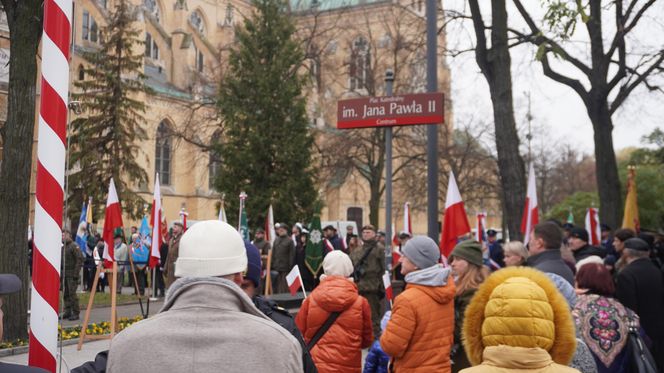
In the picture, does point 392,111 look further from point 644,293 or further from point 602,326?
point 602,326

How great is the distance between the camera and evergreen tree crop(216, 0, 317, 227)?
1182 inches

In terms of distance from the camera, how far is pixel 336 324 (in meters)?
6.12

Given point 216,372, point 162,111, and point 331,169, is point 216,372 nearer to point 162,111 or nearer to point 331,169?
point 331,169

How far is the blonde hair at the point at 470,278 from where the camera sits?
19.0 feet

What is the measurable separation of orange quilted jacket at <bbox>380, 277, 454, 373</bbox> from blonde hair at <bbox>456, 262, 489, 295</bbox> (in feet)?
1.30

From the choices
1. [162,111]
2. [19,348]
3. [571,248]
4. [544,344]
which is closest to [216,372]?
[544,344]

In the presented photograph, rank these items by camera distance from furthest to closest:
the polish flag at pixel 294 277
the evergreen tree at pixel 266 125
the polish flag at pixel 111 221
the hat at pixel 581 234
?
the evergreen tree at pixel 266 125, the polish flag at pixel 111 221, the polish flag at pixel 294 277, the hat at pixel 581 234

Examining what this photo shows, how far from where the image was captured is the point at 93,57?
36.0m

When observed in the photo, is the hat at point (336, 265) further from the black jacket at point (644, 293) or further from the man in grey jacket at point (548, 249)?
the black jacket at point (644, 293)

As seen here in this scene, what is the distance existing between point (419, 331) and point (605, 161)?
49.1 ft

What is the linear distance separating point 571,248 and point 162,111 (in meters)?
41.8

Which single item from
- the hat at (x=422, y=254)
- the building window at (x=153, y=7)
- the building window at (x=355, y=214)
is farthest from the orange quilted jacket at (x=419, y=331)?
the building window at (x=355, y=214)

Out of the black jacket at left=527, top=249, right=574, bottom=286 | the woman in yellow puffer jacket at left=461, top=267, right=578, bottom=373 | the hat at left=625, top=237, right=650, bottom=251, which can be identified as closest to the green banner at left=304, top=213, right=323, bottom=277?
the hat at left=625, top=237, right=650, bottom=251

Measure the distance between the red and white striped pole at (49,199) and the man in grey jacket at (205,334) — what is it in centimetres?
126
